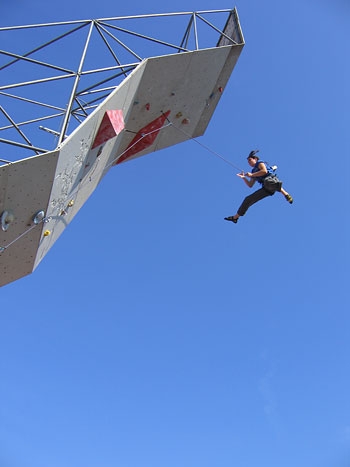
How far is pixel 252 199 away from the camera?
8.12 m

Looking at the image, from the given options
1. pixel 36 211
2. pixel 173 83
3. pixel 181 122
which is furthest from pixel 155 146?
pixel 36 211

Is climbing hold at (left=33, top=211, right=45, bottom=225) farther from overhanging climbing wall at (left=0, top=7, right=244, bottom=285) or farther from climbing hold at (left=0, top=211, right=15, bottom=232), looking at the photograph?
climbing hold at (left=0, top=211, right=15, bottom=232)

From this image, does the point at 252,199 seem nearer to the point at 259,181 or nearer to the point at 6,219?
the point at 259,181

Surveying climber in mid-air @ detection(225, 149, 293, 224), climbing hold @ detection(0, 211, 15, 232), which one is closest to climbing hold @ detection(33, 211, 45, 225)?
climbing hold @ detection(0, 211, 15, 232)

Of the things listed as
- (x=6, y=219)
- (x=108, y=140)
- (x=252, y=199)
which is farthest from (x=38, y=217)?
(x=252, y=199)

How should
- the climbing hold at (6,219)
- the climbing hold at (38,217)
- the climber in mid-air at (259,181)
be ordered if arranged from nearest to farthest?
the climbing hold at (6,219) < the climbing hold at (38,217) < the climber in mid-air at (259,181)

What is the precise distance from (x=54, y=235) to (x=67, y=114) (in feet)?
8.91

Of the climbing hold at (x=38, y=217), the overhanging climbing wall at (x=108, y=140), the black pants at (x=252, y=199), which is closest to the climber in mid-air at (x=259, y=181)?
the black pants at (x=252, y=199)

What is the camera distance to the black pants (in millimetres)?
7993

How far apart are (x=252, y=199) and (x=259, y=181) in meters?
0.41

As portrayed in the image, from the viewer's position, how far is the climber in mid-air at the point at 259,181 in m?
7.77

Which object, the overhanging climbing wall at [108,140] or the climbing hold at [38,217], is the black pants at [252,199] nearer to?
the overhanging climbing wall at [108,140]

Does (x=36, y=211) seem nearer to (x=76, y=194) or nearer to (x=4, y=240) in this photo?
(x=4, y=240)

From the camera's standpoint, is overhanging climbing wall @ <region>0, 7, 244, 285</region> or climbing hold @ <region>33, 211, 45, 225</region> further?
climbing hold @ <region>33, 211, 45, 225</region>
